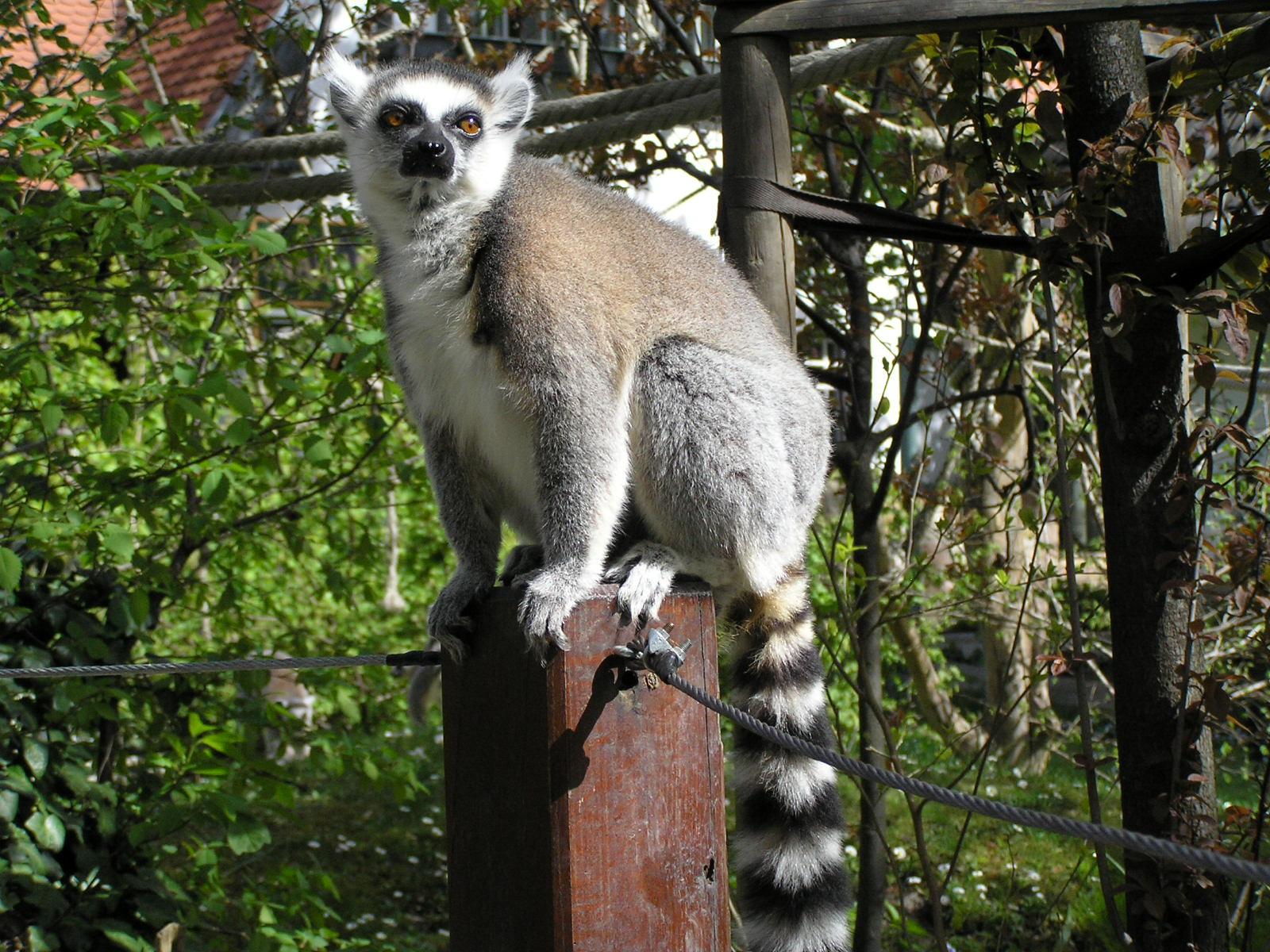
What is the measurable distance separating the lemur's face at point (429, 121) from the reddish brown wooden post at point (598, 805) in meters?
1.38

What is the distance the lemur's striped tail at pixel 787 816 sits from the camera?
96.8 inches

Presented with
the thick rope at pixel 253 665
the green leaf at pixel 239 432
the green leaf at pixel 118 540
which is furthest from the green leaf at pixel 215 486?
the thick rope at pixel 253 665

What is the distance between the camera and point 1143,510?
9.45 ft

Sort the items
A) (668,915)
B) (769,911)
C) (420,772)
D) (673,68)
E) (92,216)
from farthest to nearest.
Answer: (420,772) → (673,68) → (92,216) → (769,911) → (668,915)

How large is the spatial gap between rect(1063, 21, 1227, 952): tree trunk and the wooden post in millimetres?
765

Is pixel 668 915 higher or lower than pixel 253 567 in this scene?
higher

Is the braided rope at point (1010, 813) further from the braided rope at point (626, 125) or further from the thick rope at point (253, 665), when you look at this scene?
the braided rope at point (626, 125)

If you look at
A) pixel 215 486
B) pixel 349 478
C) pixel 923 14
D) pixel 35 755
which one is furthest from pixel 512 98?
pixel 35 755

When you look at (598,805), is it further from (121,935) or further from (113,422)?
(121,935)

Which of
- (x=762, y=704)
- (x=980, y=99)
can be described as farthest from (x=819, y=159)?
(x=762, y=704)

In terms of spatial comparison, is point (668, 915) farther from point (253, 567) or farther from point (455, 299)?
point (253, 567)

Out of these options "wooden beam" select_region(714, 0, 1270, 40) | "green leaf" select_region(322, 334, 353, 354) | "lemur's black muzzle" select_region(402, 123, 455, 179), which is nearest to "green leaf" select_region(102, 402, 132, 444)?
"green leaf" select_region(322, 334, 353, 354)

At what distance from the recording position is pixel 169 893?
3949mm

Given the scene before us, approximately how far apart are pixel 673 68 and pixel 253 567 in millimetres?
3403
